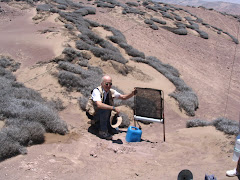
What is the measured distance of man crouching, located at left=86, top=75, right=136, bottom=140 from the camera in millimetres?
5450

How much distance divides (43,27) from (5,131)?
39.4ft

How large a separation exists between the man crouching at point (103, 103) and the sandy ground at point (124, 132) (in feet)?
0.99

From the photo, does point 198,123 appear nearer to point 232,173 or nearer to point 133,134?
point 133,134

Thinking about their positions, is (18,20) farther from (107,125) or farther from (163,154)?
(163,154)

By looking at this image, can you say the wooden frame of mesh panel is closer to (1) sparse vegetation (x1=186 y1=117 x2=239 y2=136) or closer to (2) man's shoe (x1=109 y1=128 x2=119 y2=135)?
(2) man's shoe (x1=109 y1=128 x2=119 y2=135)

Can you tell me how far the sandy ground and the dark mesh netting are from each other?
0.65m

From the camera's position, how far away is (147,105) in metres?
6.39

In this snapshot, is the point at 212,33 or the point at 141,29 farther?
the point at 212,33

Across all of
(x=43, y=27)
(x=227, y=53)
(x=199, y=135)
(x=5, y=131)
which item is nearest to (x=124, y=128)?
(x=199, y=135)

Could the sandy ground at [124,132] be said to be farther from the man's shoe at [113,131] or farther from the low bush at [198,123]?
the low bush at [198,123]

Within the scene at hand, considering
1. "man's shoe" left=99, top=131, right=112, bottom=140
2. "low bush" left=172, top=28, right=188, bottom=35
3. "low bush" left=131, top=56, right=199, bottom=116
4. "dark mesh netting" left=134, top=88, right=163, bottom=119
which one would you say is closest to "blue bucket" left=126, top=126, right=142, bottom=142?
"man's shoe" left=99, top=131, right=112, bottom=140

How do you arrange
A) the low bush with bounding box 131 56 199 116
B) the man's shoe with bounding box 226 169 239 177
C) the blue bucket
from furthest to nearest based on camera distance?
1. the low bush with bounding box 131 56 199 116
2. the blue bucket
3. the man's shoe with bounding box 226 169 239 177

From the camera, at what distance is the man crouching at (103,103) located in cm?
545

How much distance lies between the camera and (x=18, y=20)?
62.2ft
